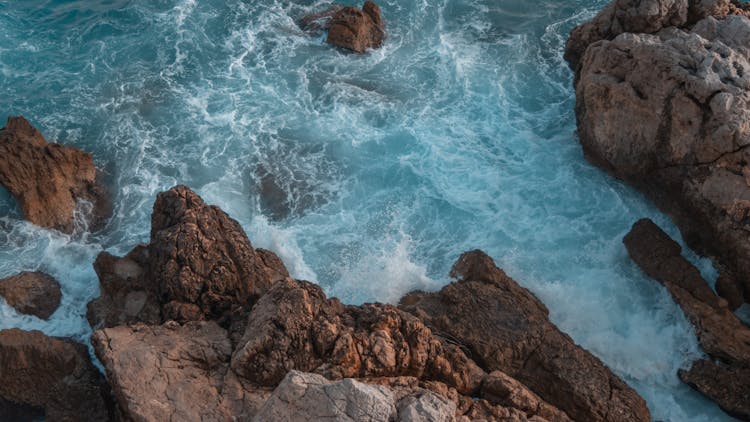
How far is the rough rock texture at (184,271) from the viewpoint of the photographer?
15.2 metres

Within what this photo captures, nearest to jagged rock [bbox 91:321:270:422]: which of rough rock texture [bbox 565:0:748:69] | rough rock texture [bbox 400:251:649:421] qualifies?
rough rock texture [bbox 400:251:649:421]

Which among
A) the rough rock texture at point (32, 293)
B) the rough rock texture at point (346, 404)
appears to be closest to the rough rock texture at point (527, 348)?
the rough rock texture at point (346, 404)

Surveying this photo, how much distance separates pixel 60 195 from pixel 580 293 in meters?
16.9

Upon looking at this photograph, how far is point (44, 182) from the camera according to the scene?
2062 cm

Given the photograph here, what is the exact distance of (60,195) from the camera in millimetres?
20766

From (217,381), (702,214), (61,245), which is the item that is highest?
(702,214)

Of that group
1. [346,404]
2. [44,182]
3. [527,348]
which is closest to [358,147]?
[44,182]

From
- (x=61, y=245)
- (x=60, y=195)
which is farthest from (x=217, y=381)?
(x=60, y=195)

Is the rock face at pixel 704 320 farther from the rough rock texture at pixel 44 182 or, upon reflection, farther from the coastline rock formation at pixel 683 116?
the rough rock texture at pixel 44 182

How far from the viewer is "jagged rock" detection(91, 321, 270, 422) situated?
1181cm

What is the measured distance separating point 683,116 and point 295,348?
13788 mm

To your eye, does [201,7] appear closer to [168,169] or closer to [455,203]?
[168,169]

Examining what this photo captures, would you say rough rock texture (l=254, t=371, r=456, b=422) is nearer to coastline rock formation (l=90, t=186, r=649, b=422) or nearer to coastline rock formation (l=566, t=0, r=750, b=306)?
coastline rock formation (l=90, t=186, r=649, b=422)

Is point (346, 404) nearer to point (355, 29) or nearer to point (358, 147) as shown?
point (358, 147)
